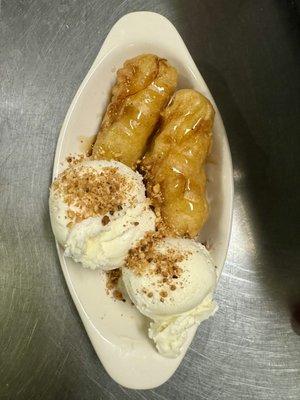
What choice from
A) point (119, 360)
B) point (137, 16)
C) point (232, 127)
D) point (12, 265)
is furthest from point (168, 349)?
point (137, 16)

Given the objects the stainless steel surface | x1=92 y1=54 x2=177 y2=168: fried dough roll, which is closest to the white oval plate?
x1=92 y1=54 x2=177 y2=168: fried dough roll

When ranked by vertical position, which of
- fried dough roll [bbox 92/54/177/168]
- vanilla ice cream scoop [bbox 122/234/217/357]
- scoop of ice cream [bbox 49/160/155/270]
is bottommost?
vanilla ice cream scoop [bbox 122/234/217/357]

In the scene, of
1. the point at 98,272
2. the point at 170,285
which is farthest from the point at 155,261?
the point at 98,272

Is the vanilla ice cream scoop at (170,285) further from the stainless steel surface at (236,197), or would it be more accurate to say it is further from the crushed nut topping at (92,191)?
the stainless steel surface at (236,197)

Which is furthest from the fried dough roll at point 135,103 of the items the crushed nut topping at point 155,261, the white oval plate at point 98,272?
the crushed nut topping at point 155,261

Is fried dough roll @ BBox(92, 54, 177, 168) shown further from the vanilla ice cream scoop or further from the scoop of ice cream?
the vanilla ice cream scoop

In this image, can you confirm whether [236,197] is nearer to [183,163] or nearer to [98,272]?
[183,163]
